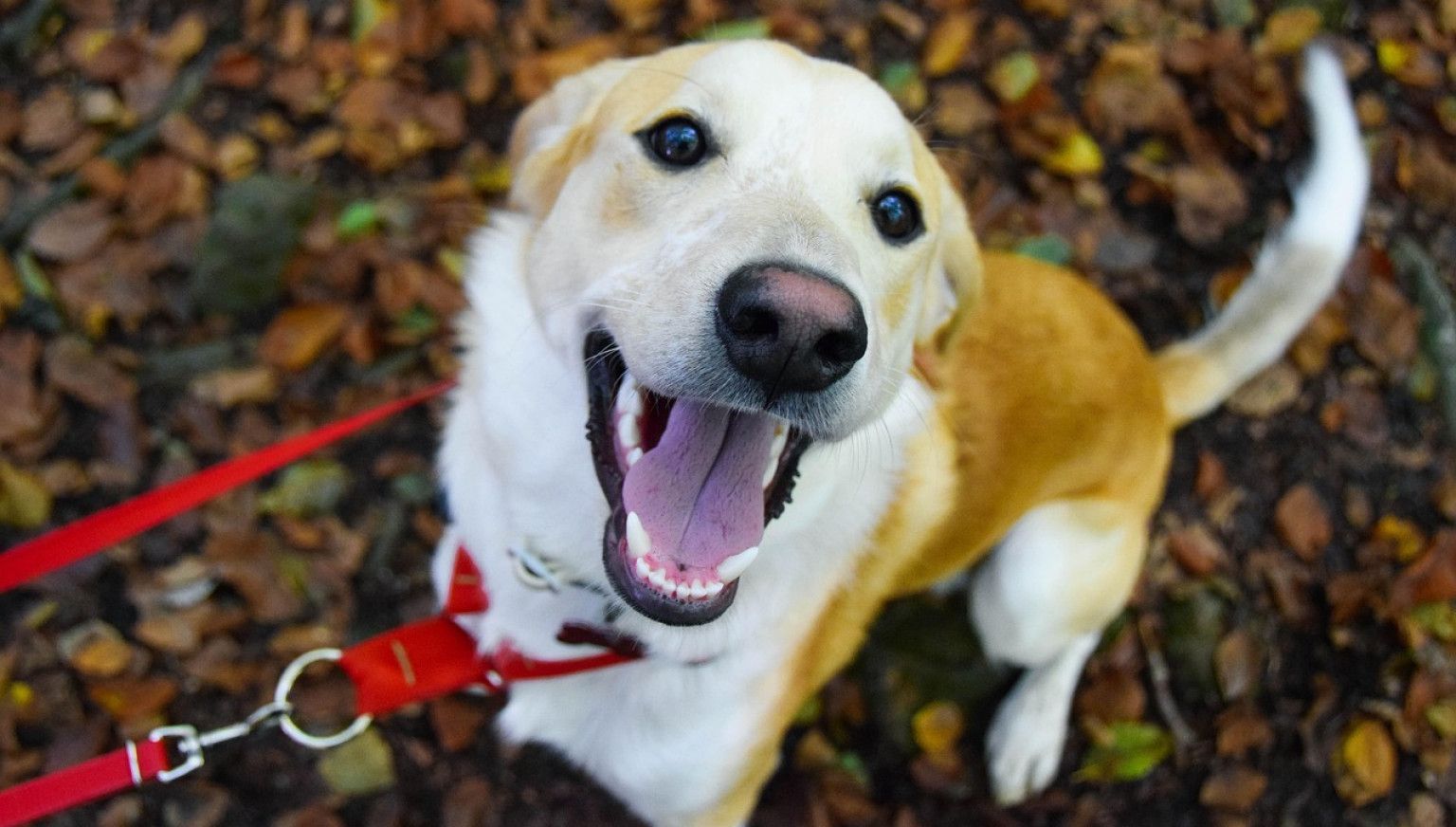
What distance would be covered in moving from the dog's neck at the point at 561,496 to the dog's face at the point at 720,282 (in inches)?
5.1

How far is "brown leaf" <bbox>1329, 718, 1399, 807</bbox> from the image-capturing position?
11.7 feet

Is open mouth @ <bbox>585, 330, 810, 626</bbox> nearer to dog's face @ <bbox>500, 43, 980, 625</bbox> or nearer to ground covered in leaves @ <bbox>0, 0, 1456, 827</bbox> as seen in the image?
dog's face @ <bbox>500, 43, 980, 625</bbox>

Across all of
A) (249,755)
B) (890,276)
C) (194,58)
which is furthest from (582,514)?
(194,58)

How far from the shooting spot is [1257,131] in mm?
4461

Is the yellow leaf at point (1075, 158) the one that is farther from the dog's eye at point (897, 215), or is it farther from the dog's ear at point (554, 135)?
the dog's ear at point (554, 135)

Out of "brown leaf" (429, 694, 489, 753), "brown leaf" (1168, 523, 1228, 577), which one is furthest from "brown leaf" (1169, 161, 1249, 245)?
"brown leaf" (429, 694, 489, 753)

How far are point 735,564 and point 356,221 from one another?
2566mm

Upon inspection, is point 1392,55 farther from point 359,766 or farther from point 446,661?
point 359,766

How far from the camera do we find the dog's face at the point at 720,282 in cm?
183

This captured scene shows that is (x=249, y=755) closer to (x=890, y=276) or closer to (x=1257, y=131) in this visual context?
(x=890, y=276)

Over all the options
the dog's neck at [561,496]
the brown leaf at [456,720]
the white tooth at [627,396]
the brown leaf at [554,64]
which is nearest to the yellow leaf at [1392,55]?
the brown leaf at [554,64]

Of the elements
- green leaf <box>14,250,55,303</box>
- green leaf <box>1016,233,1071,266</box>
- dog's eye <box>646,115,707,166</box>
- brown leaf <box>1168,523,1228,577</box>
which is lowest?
brown leaf <box>1168,523,1228,577</box>

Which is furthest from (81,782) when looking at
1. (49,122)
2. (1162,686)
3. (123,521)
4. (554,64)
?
(1162,686)

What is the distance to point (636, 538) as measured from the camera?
199 cm
